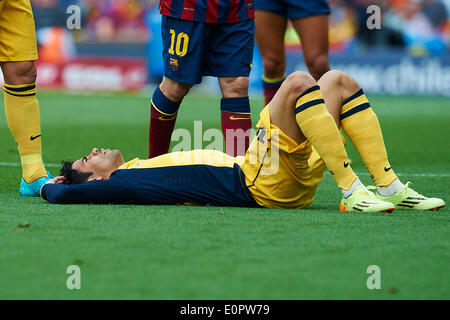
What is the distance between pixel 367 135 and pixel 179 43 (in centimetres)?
162

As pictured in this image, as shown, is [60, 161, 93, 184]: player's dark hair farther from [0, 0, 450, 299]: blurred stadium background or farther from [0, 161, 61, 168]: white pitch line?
[0, 161, 61, 168]: white pitch line

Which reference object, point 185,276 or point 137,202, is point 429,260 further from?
point 137,202

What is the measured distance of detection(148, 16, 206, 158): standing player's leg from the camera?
5418 millimetres

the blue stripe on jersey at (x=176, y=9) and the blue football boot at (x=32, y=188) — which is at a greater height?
the blue stripe on jersey at (x=176, y=9)

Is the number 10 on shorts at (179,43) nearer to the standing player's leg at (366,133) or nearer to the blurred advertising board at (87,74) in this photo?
the standing player's leg at (366,133)

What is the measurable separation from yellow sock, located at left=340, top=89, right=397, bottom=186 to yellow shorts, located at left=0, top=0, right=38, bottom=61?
6.33 ft

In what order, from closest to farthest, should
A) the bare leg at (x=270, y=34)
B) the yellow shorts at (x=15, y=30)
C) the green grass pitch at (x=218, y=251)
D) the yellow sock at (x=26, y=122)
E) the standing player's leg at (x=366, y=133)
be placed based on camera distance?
the green grass pitch at (x=218, y=251) < the standing player's leg at (x=366, y=133) < the yellow shorts at (x=15, y=30) < the yellow sock at (x=26, y=122) < the bare leg at (x=270, y=34)

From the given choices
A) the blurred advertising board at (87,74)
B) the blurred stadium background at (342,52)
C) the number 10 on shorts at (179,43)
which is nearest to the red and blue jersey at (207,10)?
the number 10 on shorts at (179,43)

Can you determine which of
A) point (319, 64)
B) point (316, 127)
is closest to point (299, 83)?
point (316, 127)

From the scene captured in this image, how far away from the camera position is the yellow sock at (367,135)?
4.36m

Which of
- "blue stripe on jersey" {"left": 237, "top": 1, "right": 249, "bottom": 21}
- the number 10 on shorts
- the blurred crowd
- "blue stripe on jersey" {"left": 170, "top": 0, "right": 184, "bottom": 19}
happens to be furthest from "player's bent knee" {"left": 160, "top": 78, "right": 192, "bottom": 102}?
the blurred crowd

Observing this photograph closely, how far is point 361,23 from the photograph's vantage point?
19.9 metres

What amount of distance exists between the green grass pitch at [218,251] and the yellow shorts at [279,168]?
105 mm

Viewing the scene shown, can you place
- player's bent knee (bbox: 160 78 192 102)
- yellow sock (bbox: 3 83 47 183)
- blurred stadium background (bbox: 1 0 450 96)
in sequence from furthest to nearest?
blurred stadium background (bbox: 1 0 450 96), player's bent knee (bbox: 160 78 192 102), yellow sock (bbox: 3 83 47 183)
